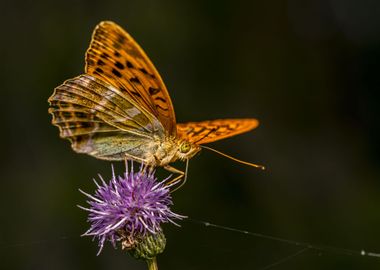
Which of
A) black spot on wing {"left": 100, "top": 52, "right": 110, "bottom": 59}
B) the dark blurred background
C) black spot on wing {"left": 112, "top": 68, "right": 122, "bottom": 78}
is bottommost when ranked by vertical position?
the dark blurred background

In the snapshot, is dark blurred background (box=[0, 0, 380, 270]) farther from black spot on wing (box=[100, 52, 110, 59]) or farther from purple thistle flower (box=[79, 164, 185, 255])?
black spot on wing (box=[100, 52, 110, 59])

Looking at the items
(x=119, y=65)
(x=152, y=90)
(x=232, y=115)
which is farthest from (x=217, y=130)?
(x=232, y=115)

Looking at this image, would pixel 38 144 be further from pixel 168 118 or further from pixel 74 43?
pixel 168 118

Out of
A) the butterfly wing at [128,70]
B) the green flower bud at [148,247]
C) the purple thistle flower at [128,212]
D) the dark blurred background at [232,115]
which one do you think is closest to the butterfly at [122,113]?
the butterfly wing at [128,70]

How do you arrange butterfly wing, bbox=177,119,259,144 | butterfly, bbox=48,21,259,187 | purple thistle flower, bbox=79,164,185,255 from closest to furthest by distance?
purple thistle flower, bbox=79,164,185,255 → butterfly wing, bbox=177,119,259,144 → butterfly, bbox=48,21,259,187

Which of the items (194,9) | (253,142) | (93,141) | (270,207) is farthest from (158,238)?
(194,9)

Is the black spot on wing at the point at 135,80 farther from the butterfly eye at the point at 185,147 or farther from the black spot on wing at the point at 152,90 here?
the butterfly eye at the point at 185,147

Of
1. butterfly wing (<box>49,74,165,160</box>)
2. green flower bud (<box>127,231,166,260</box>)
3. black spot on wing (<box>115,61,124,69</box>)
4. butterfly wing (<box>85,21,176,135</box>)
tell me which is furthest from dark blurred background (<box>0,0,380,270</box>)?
black spot on wing (<box>115,61,124,69</box>)
